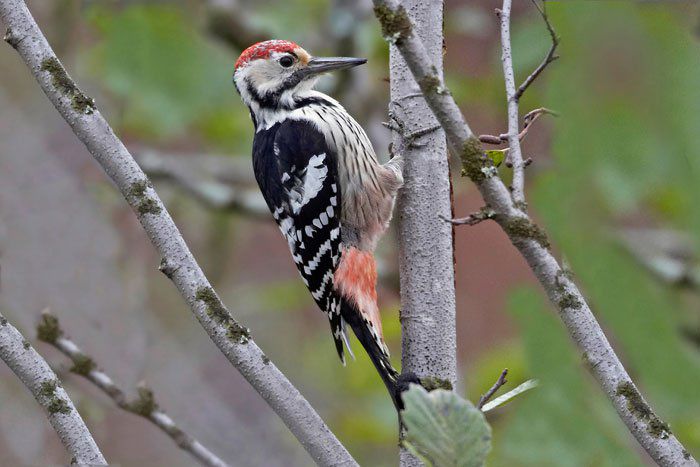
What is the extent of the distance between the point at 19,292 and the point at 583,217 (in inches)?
75.3

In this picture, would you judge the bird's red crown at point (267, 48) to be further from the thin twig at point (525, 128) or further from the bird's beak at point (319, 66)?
the thin twig at point (525, 128)

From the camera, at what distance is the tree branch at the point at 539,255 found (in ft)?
3.97

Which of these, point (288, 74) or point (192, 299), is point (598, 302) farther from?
point (288, 74)

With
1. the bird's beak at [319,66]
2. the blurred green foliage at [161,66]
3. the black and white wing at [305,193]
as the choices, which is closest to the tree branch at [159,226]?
the black and white wing at [305,193]

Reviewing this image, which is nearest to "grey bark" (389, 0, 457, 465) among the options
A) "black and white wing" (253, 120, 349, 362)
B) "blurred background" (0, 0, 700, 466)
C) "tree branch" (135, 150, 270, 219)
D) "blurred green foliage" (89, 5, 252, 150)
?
"blurred background" (0, 0, 700, 466)

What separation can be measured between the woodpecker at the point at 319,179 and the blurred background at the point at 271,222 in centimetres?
53

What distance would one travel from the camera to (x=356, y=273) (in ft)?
8.80

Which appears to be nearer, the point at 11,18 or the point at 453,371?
the point at 11,18

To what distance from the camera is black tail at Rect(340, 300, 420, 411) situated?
7.23ft

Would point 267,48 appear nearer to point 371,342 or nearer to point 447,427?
point 371,342

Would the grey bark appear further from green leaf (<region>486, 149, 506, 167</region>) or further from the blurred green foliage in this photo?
the blurred green foliage

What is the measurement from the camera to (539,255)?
1.21 metres

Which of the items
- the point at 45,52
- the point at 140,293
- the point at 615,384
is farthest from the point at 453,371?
the point at 140,293

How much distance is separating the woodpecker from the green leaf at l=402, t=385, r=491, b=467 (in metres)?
1.47
